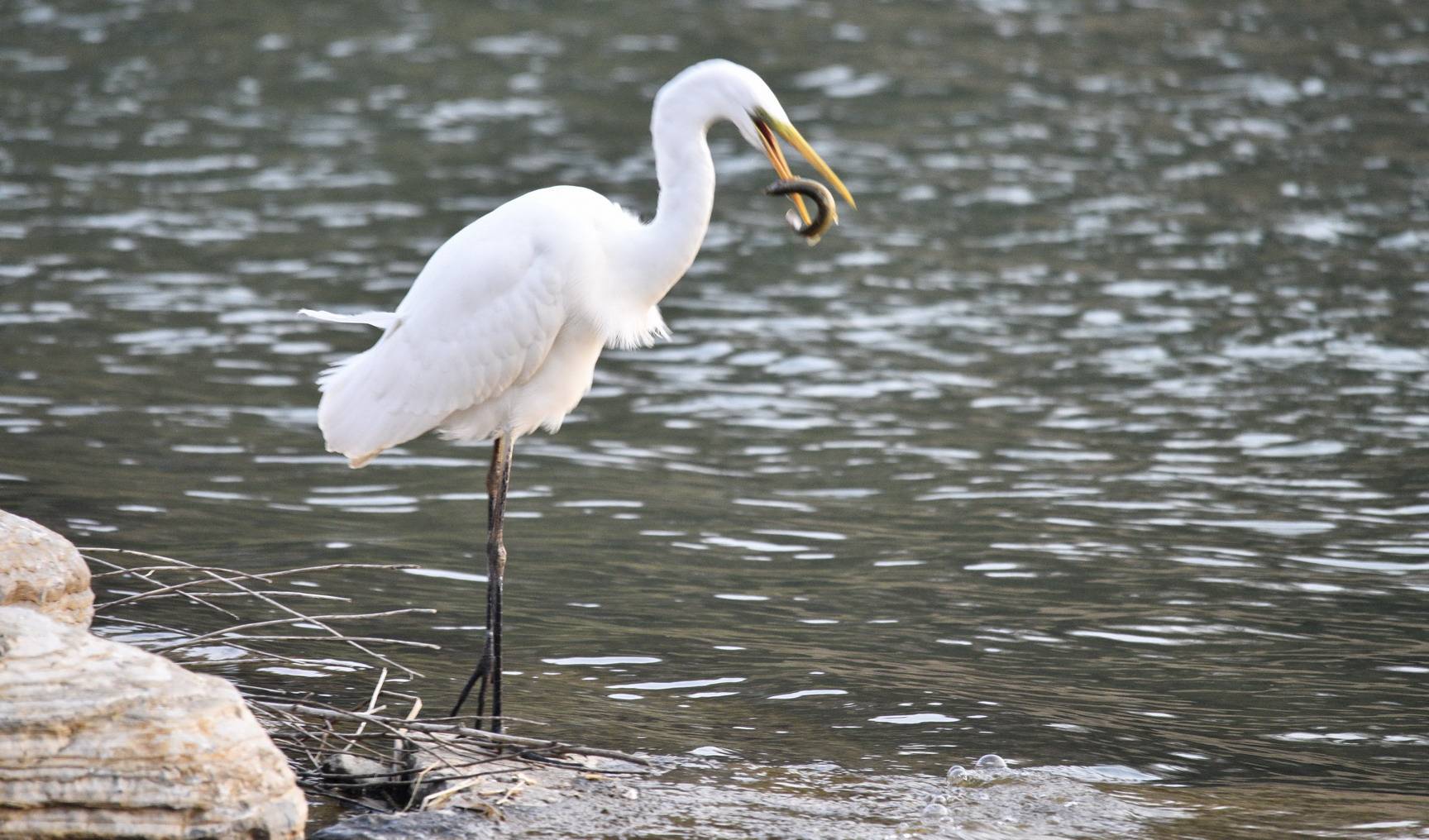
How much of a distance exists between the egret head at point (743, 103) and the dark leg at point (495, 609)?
1391 mm

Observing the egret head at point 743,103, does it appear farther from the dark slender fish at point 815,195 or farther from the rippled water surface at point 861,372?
the rippled water surface at point 861,372

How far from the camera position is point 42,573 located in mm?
5457

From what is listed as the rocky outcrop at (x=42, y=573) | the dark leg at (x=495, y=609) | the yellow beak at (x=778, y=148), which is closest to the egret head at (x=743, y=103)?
the yellow beak at (x=778, y=148)

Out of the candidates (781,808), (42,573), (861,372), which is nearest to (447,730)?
(781,808)

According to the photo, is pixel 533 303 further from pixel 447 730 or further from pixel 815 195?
pixel 447 730

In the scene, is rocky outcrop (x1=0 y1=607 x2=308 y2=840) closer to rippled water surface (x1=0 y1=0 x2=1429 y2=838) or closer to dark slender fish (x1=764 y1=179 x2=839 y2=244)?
rippled water surface (x1=0 y1=0 x2=1429 y2=838)

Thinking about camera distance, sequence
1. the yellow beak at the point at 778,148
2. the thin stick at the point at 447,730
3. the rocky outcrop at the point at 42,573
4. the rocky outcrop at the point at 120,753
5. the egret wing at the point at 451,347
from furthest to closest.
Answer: the egret wing at the point at 451,347
the yellow beak at the point at 778,148
the rocky outcrop at the point at 42,573
the thin stick at the point at 447,730
the rocky outcrop at the point at 120,753

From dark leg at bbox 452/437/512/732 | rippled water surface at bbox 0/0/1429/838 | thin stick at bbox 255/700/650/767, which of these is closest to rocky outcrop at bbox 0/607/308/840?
thin stick at bbox 255/700/650/767

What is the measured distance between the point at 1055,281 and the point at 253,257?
6.07 meters

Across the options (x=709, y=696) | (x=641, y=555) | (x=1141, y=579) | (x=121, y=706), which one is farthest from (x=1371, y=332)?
(x=121, y=706)

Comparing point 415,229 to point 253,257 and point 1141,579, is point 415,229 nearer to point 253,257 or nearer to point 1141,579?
point 253,257

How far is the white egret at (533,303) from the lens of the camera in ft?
19.5

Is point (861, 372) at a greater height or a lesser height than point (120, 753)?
lesser

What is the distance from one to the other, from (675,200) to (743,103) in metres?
0.41
